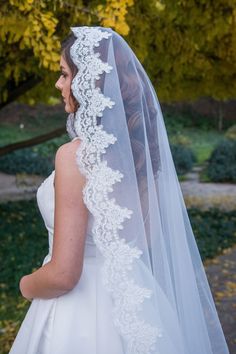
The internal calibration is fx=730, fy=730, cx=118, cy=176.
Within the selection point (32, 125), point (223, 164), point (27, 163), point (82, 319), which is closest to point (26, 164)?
point (27, 163)

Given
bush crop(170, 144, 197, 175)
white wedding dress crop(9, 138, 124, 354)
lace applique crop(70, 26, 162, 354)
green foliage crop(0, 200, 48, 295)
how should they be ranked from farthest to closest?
bush crop(170, 144, 197, 175)
green foliage crop(0, 200, 48, 295)
white wedding dress crop(9, 138, 124, 354)
lace applique crop(70, 26, 162, 354)

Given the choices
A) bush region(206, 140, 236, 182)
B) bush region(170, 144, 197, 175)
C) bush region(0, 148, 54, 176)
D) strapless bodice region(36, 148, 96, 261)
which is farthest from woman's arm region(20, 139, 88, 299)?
bush region(170, 144, 197, 175)

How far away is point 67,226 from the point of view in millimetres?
1970

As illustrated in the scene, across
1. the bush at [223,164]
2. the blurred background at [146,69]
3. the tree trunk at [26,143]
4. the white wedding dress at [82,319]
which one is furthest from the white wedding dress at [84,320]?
the bush at [223,164]

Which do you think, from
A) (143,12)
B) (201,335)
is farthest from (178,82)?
(201,335)

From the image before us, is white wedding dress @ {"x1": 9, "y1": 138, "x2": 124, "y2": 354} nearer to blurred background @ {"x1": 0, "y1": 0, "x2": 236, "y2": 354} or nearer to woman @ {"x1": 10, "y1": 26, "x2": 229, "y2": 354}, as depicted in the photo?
woman @ {"x1": 10, "y1": 26, "x2": 229, "y2": 354}

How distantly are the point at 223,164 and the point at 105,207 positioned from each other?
1455 cm

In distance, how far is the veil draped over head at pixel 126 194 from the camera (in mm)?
2121

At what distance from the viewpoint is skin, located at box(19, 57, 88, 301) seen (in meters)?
1.97

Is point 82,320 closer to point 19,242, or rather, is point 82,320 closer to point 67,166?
point 67,166

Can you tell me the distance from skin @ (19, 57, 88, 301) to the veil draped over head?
1.1 inches

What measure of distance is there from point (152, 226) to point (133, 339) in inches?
13.9

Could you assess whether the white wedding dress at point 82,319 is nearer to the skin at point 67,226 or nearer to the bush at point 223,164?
the skin at point 67,226

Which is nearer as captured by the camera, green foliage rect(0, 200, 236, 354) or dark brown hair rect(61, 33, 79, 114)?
dark brown hair rect(61, 33, 79, 114)
